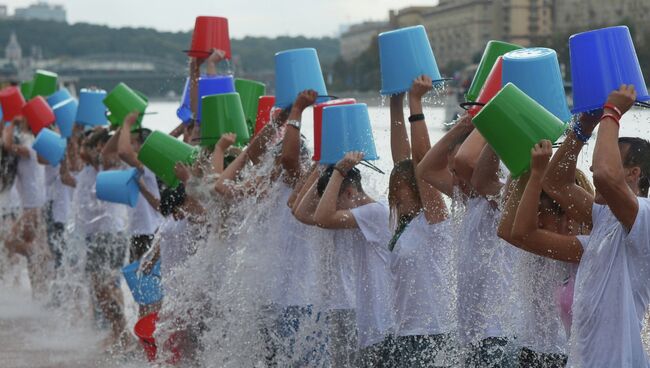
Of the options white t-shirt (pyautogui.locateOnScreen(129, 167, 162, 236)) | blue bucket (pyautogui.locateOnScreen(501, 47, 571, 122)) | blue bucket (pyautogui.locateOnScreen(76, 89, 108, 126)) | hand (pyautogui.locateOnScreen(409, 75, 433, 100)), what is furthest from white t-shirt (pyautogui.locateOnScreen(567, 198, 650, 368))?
blue bucket (pyautogui.locateOnScreen(76, 89, 108, 126))

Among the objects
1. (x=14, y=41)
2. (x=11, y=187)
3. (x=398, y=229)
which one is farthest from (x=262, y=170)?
(x=14, y=41)

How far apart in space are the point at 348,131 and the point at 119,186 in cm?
321

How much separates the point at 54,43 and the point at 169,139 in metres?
115

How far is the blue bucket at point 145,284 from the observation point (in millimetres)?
8023

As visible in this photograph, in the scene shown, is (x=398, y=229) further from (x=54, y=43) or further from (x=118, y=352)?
(x=54, y=43)

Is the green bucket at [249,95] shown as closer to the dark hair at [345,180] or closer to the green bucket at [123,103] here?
the green bucket at [123,103]

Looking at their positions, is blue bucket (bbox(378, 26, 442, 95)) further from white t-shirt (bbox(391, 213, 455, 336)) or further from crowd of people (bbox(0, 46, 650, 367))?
white t-shirt (bbox(391, 213, 455, 336))

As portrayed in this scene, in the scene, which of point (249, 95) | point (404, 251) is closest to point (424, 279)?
point (404, 251)

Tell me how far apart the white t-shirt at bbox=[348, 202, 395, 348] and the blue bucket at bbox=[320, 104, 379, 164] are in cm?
25

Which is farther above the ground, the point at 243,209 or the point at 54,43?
the point at 243,209

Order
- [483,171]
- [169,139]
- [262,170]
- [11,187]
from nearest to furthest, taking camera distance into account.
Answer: [483,171] → [262,170] → [169,139] → [11,187]

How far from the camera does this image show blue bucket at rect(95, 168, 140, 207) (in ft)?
27.7

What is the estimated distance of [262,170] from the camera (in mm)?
6504

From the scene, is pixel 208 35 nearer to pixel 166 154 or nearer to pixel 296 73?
pixel 166 154
